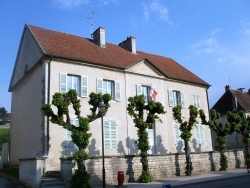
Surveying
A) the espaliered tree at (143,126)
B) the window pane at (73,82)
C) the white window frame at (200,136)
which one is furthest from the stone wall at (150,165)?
the window pane at (73,82)

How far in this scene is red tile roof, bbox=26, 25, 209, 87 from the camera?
18672 mm

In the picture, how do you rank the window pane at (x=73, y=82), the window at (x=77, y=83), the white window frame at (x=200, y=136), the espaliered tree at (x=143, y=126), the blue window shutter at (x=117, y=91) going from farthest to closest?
1. the white window frame at (x=200, y=136)
2. the blue window shutter at (x=117, y=91)
3. the window pane at (x=73, y=82)
4. the window at (x=77, y=83)
5. the espaliered tree at (x=143, y=126)

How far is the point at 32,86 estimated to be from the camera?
19.6 meters

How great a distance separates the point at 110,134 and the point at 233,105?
20666mm

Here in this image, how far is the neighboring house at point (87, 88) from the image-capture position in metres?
17.4

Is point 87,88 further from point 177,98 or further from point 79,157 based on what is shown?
point 177,98

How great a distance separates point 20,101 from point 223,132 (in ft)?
48.5

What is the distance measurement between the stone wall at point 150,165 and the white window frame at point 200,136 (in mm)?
2589

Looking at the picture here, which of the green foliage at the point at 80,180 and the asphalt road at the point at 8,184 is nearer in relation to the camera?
the green foliage at the point at 80,180

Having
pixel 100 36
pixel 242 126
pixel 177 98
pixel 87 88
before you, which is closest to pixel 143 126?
pixel 87 88

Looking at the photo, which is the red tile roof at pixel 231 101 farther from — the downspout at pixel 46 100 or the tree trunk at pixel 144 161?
the downspout at pixel 46 100

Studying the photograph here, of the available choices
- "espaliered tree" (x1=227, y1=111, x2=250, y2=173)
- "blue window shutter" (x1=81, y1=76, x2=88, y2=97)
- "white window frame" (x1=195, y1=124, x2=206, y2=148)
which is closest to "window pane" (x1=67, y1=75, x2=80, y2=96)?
"blue window shutter" (x1=81, y1=76, x2=88, y2=97)

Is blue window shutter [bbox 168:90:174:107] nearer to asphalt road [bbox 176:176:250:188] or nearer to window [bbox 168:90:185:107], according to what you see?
window [bbox 168:90:185:107]

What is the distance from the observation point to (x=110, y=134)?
18.8 m
